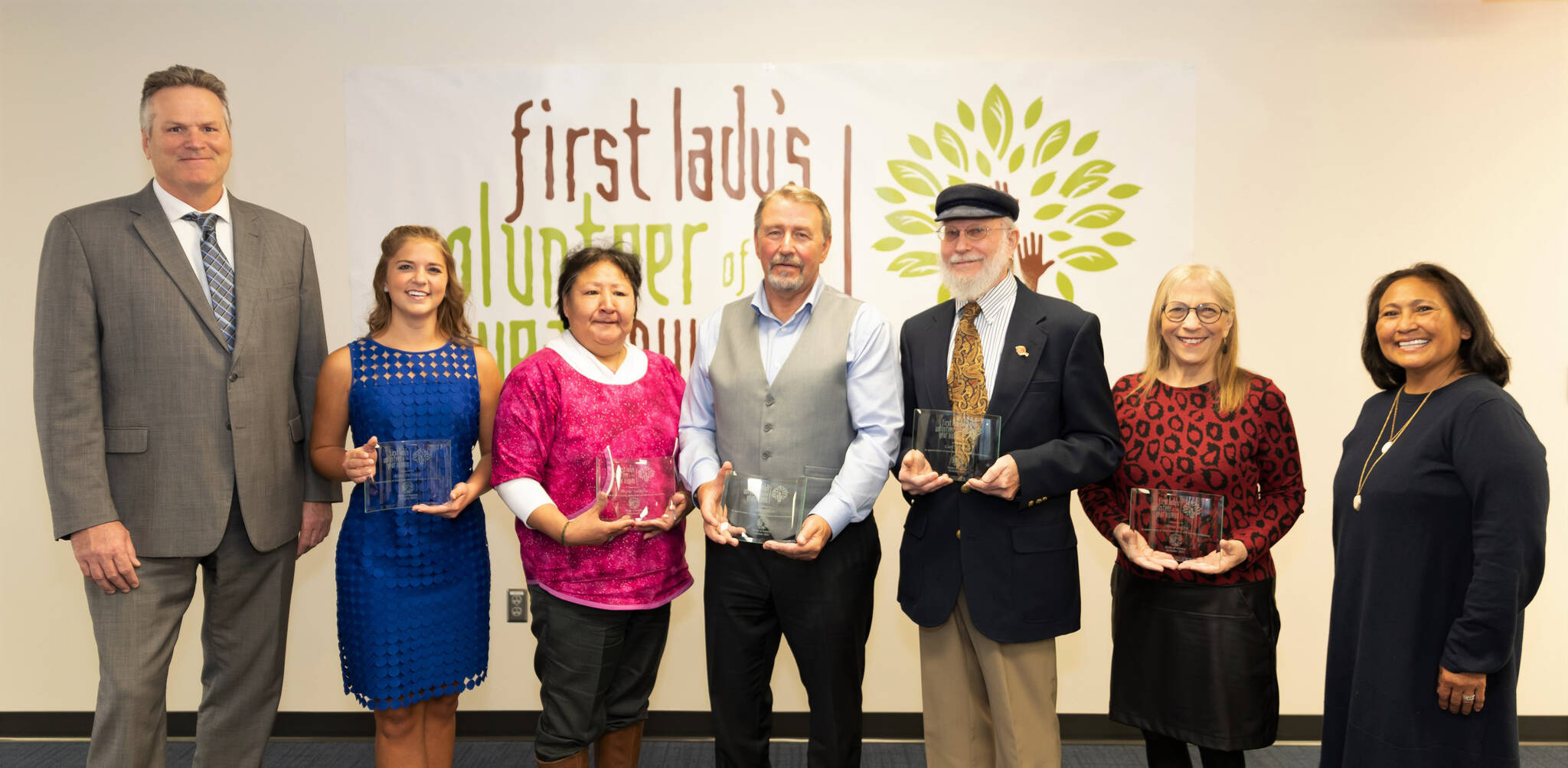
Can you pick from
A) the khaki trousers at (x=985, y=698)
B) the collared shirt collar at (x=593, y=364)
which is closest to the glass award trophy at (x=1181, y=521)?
the khaki trousers at (x=985, y=698)

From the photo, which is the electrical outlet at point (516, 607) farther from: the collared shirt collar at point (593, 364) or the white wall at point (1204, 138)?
the collared shirt collar at point (593, 364)

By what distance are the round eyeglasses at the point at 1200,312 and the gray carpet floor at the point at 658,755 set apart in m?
1.94

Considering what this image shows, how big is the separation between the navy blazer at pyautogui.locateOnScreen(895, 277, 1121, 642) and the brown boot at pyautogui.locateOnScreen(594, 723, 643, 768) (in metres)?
0.91

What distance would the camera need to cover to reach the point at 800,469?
220 cm

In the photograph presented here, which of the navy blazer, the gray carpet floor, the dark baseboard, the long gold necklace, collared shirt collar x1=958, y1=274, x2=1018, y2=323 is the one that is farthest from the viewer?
the dark baseboard

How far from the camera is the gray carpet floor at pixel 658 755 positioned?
325 centimetres

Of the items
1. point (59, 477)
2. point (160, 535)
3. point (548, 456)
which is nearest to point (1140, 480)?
point (548, 456)

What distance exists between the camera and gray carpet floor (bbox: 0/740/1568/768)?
3.25 m

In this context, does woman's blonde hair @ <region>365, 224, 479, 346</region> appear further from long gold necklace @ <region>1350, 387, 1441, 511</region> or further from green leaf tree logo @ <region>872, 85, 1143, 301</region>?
long gold necklace @ <region>1350, 387, 1441, 511</region>

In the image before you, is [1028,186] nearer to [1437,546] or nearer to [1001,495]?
[1001,495]

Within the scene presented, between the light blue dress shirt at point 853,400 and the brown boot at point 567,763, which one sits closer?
the light blue dress shirt at point 853,400

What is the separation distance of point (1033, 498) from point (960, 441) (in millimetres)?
230

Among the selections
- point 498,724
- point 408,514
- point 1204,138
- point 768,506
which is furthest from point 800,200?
point 498,724

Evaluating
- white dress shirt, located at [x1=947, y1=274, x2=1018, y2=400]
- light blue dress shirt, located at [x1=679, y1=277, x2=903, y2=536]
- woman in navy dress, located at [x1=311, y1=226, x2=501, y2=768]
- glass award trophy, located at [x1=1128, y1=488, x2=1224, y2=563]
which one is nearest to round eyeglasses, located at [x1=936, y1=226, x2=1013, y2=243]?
white dress shirt, located at [x1=947, y1=274, x2=1018, y2=400]
